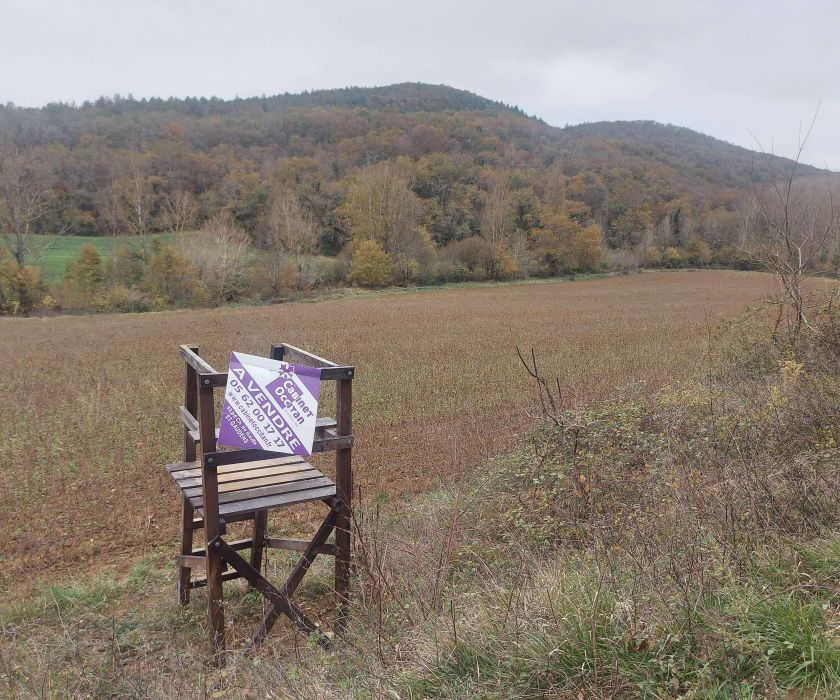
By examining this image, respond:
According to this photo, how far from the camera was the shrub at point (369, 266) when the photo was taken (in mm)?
45266

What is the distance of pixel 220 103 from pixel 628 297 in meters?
112

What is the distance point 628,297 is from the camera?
39.3 m

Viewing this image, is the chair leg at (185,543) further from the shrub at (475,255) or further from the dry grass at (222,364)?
the shrub at (475,255)

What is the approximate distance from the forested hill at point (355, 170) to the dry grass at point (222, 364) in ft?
77.0

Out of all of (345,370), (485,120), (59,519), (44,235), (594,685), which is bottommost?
(59,519)

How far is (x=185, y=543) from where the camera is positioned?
4.73 meters

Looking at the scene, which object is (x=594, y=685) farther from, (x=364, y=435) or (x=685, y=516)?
(x=364, y=435)

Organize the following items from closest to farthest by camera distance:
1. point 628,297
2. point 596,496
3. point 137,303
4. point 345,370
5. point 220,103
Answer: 1. point 345,370
2. point 596,496
3. point 137,303
4. point 628,297
5. point 220,103

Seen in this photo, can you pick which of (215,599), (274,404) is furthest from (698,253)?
(215,599)

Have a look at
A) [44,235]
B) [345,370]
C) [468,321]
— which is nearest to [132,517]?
[345,370]

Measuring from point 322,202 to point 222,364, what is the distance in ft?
150

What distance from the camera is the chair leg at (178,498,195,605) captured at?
4.70 m

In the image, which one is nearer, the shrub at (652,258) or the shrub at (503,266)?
the shrub at (503,266)

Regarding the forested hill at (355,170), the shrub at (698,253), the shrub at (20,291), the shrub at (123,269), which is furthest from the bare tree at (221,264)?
the shrub at (698,253)
